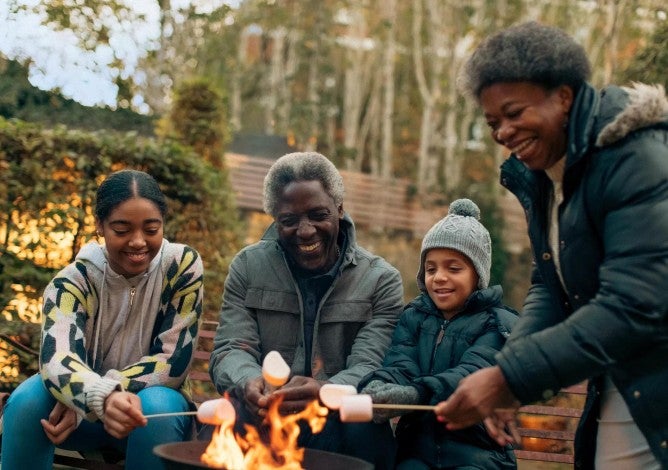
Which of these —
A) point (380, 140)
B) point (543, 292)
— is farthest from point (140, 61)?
point (380, 140)

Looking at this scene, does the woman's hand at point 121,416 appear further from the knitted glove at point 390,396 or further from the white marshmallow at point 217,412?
the knitted glove at point 390,396

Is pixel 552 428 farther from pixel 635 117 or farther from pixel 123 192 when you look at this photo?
pixel 635 117

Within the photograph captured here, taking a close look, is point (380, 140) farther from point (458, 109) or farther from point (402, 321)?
point (402, 321)

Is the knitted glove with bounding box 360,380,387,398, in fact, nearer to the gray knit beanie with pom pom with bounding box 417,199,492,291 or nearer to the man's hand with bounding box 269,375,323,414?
the man's hand with bounding box 269,375,323,414

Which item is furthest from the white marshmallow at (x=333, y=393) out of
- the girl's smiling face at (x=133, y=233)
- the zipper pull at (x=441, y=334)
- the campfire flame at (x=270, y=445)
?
the girl's smiling face at (x=133, y=233)

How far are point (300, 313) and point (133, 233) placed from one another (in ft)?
2.75

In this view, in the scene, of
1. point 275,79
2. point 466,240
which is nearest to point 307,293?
point 466,240

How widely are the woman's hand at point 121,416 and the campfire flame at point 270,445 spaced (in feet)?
1.05

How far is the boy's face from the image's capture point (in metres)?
4.02

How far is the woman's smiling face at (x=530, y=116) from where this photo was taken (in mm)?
2900

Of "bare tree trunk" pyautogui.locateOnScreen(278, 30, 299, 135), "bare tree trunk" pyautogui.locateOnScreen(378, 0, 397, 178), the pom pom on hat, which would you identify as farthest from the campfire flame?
"bare tree trunk" pyautogui.locateOnScreen(378, 0, 397, 178)

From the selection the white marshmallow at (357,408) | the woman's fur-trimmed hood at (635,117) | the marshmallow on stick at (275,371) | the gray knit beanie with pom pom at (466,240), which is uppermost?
the woman's fur-trimmed hood at (635,117)

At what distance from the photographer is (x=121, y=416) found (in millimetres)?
3604

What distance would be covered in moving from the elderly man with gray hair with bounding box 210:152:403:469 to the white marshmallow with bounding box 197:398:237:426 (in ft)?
1.60
